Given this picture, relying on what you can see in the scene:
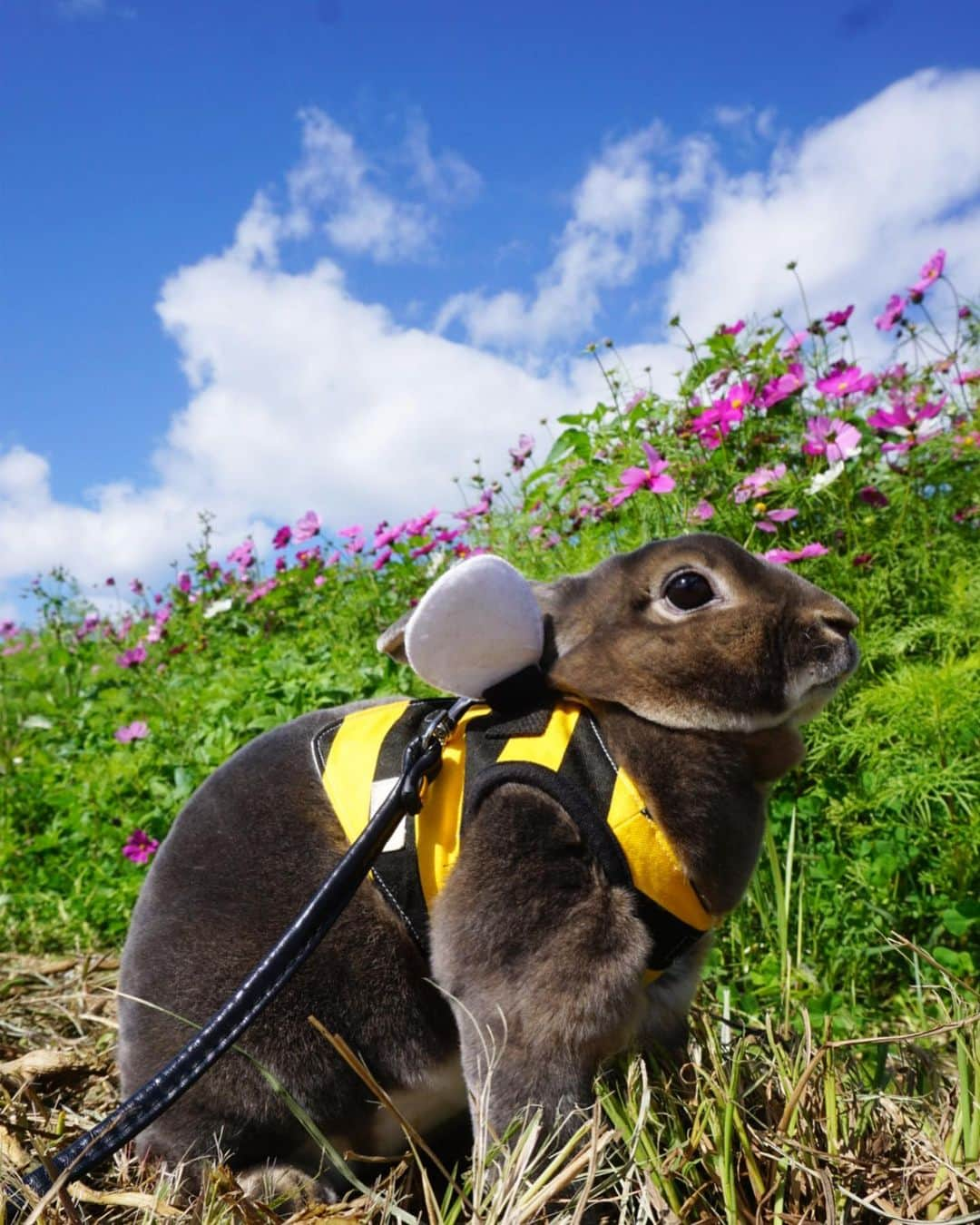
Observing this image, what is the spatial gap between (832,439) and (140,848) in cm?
309

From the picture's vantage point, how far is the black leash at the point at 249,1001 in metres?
1.73

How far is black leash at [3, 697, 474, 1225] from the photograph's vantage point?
68.0 inches

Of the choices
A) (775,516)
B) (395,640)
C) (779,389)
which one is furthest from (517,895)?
(779,389)

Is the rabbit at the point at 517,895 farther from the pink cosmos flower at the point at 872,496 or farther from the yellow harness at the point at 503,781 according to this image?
the pink cosmos flower at the point at 872,496

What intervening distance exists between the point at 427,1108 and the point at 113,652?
21.7 ft

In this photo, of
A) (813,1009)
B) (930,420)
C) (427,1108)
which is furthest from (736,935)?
(930,420)

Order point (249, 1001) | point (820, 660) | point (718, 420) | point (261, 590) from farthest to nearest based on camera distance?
1. point (261, 590)
2. point (718, 420)
3. point (820, 660)
4. point (249, 1001)

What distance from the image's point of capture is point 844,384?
392 cm

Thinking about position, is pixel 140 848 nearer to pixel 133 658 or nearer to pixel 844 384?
pixel 133 658

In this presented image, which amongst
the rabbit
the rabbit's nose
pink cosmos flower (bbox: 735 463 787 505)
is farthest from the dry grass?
pink cosmos flower (bbox: 735 463 787 505)

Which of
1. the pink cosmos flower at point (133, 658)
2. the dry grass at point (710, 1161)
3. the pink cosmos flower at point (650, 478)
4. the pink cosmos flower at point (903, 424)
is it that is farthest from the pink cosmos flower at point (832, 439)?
the pink cosmos flower at point (133, 658)

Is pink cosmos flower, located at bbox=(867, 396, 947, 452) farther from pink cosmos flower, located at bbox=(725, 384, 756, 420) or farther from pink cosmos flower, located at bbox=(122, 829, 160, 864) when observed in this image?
pink cosmos flower, located at bbox=(122, 829, 160, 864)

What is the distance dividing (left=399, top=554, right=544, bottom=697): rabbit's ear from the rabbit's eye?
0.27 metres

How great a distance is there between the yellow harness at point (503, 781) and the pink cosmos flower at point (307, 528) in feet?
13.2
